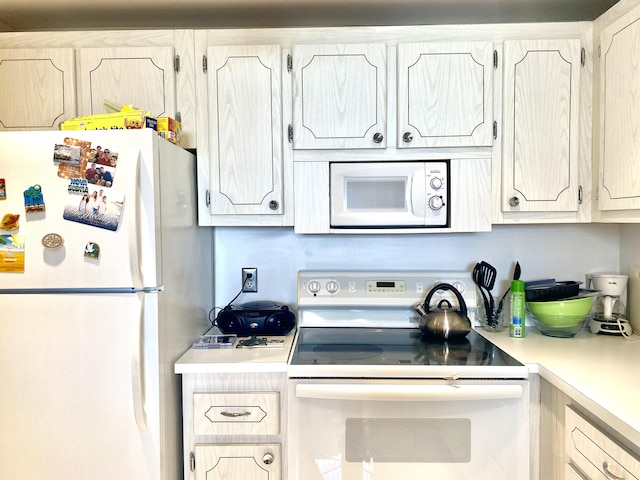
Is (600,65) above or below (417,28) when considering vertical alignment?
below

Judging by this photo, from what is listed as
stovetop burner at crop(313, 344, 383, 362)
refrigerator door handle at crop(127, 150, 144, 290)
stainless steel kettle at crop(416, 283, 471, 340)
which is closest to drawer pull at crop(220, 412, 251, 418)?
stovetop burner at crop(313, 344, 383, 362)

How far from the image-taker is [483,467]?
4.66 ft

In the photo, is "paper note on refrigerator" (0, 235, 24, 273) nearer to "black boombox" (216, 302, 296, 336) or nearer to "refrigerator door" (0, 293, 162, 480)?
"refrigerator door" (0, 293, 162, 480)

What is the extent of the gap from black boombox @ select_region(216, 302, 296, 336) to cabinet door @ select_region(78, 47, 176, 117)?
88 centimetres

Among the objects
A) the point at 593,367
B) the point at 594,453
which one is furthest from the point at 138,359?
the point at 593,367

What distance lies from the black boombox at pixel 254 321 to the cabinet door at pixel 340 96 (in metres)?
0.71

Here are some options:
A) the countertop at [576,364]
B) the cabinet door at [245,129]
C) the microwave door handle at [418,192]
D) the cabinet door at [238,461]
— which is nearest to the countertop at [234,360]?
the countertop at [576,364]

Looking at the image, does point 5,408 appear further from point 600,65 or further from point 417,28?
point 600,65

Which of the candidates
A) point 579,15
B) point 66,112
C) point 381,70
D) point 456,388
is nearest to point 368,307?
point 456,388

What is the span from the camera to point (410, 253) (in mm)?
2051

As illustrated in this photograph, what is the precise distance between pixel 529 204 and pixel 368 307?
0.80m

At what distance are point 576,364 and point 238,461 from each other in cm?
118

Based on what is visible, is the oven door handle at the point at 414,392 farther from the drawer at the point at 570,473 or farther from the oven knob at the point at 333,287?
the oven knob at the point at 333,287

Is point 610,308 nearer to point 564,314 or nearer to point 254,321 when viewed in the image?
point 564,314
